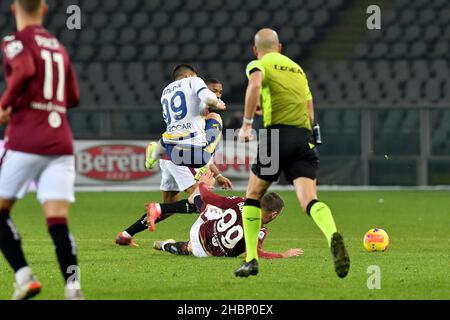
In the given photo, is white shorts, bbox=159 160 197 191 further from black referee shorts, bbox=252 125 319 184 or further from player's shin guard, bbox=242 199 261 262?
black referee shorts, bbox=252 125 319 184

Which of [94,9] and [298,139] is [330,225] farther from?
[94,9]

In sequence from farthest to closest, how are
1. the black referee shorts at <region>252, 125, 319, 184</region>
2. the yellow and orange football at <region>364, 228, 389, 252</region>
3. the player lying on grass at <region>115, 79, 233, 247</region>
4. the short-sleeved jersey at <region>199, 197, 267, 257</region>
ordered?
the player lying on grass at <region>115, 79, 233, 247</region>, the yellow and orange football at <region>364, 228, 389, 252</region>, the short-sleeved jersey at <region>199, 197, 267, 257</region>, the black referee shorts at <region>252, 125, 319, 184</region>

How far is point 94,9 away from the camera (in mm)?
27625

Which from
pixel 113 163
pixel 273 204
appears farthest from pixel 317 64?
pixel 273 204

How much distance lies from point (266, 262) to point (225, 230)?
50cm

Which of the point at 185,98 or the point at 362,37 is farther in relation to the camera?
the point at 362,37

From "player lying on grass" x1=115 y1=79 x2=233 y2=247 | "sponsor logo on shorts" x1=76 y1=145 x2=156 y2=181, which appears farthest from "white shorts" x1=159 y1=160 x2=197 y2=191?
"sponsor logo on shorts" x1=76 y1=145 x2=156 y2=181

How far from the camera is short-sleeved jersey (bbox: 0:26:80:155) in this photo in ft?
21.0

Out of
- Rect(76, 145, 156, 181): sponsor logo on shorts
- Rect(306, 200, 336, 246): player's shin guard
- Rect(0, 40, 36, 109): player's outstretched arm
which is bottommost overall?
Rect(76, 145, 156, 181): sponsor logo on shorts

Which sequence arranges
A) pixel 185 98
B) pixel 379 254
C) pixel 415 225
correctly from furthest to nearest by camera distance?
pixel 415 225, pixel 185 98, pixel 379 254

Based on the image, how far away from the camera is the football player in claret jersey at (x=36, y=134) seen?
645cm

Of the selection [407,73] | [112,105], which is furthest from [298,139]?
[407,73]

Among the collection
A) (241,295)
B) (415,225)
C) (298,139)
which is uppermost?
(298,139)
